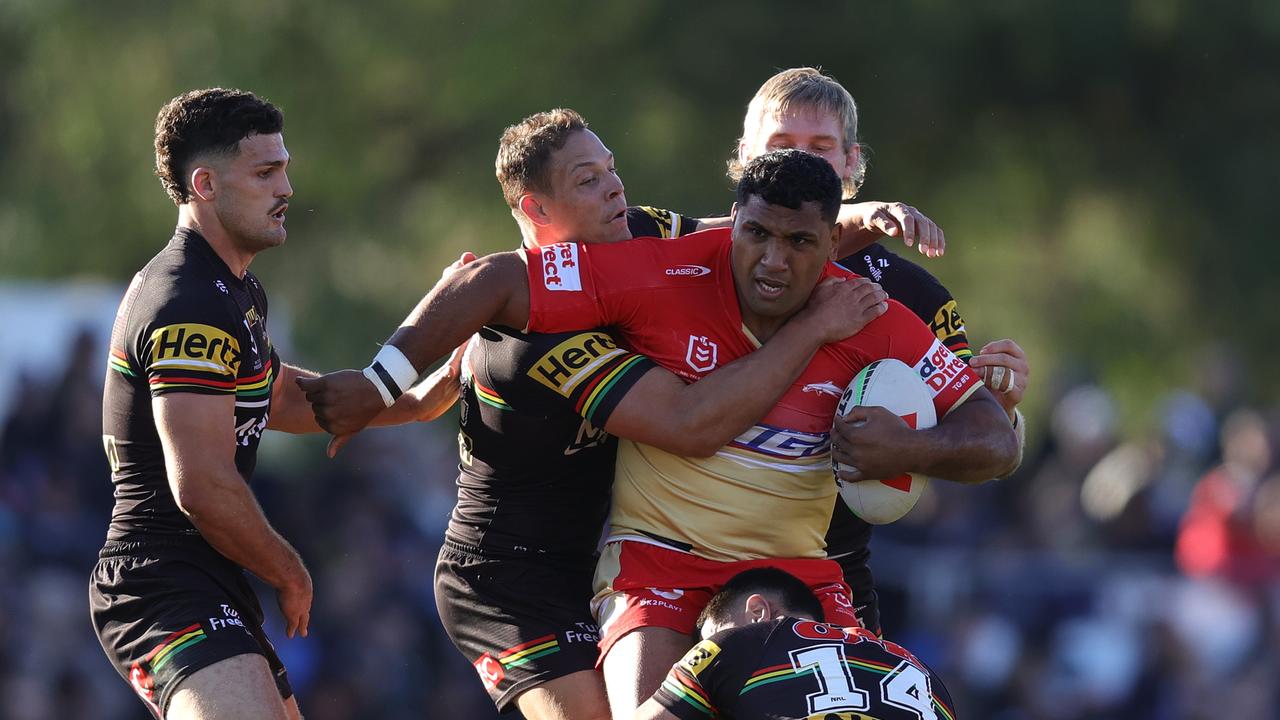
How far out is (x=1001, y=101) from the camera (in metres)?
16.3

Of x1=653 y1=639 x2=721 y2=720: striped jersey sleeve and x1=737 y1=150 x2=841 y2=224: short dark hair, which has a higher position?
x1=737 y1=150 x2=841 y2=224: short dark hair

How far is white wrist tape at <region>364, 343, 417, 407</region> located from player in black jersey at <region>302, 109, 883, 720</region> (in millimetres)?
18

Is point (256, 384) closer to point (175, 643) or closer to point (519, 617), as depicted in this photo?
point (175, 643)

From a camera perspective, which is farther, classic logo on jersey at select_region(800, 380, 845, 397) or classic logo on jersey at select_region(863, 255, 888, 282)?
classic logo on jersey at select_region(863, 255, 888, 282)

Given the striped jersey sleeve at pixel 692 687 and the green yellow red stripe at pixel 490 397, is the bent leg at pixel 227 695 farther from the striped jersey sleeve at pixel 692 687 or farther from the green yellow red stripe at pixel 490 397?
the striped jersey sleeve at pixel 692 687

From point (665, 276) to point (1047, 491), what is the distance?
9.27m

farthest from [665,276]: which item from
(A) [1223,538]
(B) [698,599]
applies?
(A) [1223,538]

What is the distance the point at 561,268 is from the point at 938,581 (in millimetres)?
7957

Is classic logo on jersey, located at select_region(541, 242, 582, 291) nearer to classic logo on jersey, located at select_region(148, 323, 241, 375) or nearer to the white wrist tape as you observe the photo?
the white wrist tape

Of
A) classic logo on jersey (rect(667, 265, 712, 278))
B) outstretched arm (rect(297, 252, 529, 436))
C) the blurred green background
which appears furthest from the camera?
the blurred green background

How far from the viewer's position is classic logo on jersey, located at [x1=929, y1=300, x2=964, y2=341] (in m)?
6.68

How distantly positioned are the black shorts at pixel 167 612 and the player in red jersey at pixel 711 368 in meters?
0.67

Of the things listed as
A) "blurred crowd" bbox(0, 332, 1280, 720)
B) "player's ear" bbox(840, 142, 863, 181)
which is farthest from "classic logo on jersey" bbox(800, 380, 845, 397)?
"blurred crowd" bbox(0, 332, 1280, 720)

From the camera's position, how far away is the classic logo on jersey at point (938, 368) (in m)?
5.75
